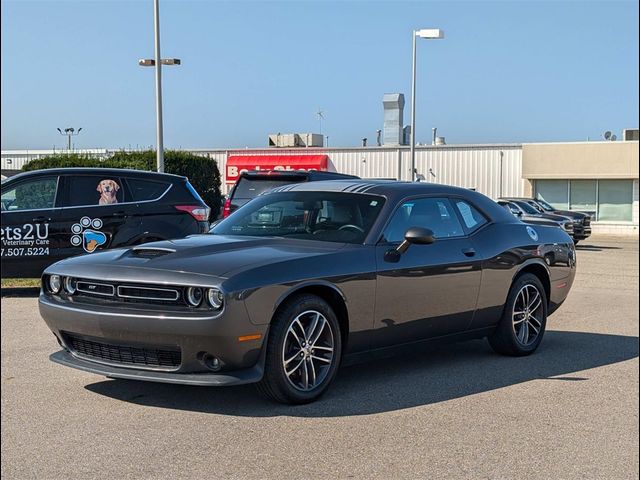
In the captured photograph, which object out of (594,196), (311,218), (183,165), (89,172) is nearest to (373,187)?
(311,218)

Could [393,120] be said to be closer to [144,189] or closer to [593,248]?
[593,248]

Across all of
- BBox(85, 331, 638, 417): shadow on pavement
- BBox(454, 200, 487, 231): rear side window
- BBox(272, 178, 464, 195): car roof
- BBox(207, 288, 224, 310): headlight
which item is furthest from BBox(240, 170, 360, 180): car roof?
BBox(207, 288, 224, 310): headlight

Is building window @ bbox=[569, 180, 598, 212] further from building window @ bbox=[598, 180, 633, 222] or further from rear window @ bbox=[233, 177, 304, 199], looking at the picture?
rear window @ bbox=[233, 177, 304, 199]

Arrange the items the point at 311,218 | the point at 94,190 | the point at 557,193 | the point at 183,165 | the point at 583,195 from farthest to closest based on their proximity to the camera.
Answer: the point at 557,193, the point at 583,195, the point at 183,165, the point at 94,190, the point at 311,218

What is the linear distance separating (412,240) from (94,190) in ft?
21.0

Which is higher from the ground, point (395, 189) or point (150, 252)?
point (395, 189)

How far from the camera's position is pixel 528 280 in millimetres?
7703

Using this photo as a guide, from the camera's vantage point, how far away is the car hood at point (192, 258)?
17.7 feet

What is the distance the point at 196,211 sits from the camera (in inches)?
471

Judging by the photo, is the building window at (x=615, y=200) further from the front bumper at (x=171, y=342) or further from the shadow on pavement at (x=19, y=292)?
the front bumper at (x=171, y=342)

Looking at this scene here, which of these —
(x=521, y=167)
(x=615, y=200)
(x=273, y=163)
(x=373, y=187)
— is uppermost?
(x=373, y=187)

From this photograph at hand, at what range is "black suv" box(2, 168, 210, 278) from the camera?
A: 11141mm

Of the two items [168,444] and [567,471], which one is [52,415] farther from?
[567,471]

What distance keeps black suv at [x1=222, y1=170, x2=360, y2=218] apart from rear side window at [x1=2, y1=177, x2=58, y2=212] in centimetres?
351
